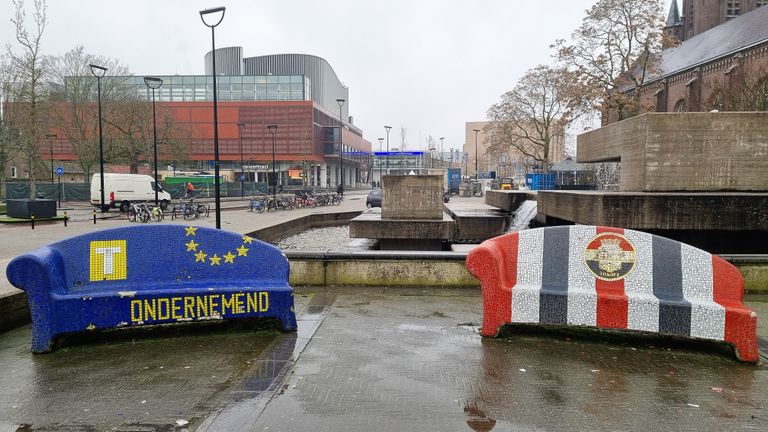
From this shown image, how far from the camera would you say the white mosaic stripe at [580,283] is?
5.27 m

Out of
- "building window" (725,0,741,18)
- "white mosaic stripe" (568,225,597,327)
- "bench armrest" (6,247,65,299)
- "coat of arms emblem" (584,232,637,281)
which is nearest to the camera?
"bench armrest" (6,247,65,299)

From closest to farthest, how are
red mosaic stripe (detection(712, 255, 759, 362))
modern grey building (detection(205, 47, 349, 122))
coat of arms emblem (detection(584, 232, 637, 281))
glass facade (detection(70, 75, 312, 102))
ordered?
red mosaic stripe (detection(712, 255, 759, 362)) < coat of arms emblem (detection(584, 232, 637, 281)) < glass facade (detection(70, 75, 312, 102)) < modern grey building (detection(205, 47, 349, 122))

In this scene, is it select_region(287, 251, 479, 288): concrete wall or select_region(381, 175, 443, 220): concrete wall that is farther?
select_region(381, 175, 443, 220): concrete wall

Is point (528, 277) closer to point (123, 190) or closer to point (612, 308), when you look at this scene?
point (612, 308)

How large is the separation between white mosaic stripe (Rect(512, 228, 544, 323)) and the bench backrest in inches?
98.9

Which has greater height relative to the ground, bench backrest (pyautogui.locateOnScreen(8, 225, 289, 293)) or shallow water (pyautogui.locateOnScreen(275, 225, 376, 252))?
bench backrest (pyautogui.locateOnScreen(8, 225, 289, 293))

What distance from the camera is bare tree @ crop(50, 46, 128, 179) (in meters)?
44.7

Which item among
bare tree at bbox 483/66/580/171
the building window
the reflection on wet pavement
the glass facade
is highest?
the building window

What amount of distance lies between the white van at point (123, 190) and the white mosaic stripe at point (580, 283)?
1244 inches

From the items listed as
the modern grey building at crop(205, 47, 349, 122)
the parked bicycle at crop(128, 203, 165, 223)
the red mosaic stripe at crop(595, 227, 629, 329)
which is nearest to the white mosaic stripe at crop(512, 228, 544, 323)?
the red mosaic stripe at crop(595, 227, 629, 329)

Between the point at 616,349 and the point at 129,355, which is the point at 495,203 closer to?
the point at 616,349

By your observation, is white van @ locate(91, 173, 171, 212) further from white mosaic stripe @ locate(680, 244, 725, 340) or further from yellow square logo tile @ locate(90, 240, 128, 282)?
white mosaic stripe @ locate(680, 244, 725, 340)

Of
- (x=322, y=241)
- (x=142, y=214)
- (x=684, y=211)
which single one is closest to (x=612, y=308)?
(x=684, y=211)

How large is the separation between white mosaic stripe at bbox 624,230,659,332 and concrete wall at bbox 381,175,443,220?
830 cm
